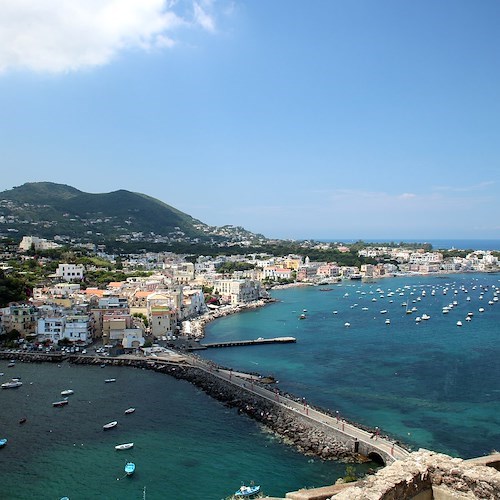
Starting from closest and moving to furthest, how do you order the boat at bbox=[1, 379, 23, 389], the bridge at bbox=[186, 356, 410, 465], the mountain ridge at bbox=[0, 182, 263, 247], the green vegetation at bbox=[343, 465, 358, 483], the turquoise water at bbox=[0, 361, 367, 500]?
the green vegetation at bbox=[343, 465, 358, 483] → the turquoise water at bbox=[0, 361, 367, 500] → the bridge at bbox=[186, 356, 410, 465] → the boat at bbox=[1, 379, 23, 389] → the mountain ridge at bbox=[0, 182, 263, 247]

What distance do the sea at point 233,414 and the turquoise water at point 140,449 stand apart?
0.10ft

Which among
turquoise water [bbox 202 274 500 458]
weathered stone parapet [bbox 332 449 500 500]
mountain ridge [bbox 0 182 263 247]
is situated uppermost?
mountain ridge [bbox 0 182 263 247]

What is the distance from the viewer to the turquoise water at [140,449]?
1090cm

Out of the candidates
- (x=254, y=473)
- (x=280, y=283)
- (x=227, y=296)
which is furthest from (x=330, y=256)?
(x=254, y=473)

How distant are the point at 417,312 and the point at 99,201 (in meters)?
100

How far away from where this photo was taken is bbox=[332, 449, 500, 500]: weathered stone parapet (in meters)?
4.77

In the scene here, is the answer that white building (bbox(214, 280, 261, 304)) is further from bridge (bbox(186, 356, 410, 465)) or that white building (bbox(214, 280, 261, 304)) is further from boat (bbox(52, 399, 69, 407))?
boat (bbox(52, 399, 69, 407))

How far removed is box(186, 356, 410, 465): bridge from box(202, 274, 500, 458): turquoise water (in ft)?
3.20

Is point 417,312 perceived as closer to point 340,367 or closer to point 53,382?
point 340,367

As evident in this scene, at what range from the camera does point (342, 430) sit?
42.8ft

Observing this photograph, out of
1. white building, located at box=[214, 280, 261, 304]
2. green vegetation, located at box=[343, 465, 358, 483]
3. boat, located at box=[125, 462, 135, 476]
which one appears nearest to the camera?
green vegetation, located at box=[343, 465, 358, 483]

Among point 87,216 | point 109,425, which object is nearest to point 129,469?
point 109,425

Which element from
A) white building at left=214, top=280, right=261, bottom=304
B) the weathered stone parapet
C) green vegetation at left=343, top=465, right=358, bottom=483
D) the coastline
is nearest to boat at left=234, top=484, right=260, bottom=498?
green vegetation at left=343, top=465, right=358, bottom=483

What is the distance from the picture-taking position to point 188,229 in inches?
4914
